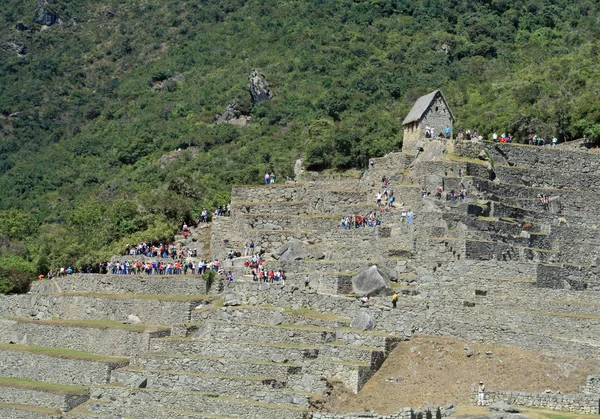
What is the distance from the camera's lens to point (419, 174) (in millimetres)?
65625

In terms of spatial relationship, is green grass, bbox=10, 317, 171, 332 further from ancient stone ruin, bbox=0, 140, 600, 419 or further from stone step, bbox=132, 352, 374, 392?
stone step, bbox=132, 352, 374, 392

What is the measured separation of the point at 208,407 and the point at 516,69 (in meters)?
58.3

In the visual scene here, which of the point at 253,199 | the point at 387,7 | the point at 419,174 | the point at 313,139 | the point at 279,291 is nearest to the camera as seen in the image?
the point at 279,291

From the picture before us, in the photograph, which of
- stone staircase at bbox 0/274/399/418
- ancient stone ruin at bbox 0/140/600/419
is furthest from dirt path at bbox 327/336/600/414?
stone staircase at bbox 0/274/399/418

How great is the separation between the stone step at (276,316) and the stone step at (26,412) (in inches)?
339

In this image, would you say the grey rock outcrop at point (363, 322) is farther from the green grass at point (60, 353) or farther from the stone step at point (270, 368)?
the green grass at point (60, 353)

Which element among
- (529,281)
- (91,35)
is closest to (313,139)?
(529,281)

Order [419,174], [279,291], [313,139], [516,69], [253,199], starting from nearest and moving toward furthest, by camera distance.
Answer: [279,291] → [419,174] → [253,199] → [313,139] → [516,69]

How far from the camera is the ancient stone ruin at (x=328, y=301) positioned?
5219 cm

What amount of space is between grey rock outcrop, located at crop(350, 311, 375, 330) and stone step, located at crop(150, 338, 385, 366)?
1.35 m

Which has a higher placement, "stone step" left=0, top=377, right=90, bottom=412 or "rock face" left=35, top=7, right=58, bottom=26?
"rock face" left=35, top=7, right=58, bottom=26

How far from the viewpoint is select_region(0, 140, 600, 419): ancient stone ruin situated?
52188mm

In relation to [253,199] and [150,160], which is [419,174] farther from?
[150,160]

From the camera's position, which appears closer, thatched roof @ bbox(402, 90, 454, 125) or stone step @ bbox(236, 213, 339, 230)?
stone step @ bbox(236, 213, 339, 230)
